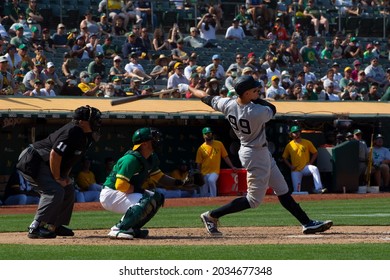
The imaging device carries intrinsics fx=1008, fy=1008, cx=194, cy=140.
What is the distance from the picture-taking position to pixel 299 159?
21078 mm

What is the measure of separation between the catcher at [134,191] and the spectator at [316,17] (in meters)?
18.7

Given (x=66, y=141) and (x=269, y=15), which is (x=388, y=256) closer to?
(x=66, y=141)

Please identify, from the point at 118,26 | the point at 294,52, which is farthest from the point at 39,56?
the point at 294,52

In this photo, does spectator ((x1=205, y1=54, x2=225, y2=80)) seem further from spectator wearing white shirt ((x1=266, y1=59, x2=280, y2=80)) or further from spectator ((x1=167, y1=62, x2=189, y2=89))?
spectator wearing white shirt ((x1=266, y1=59, x2=280, y2=80))

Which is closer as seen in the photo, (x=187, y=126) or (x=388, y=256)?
(x=388, y=256)

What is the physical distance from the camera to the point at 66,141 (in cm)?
1002

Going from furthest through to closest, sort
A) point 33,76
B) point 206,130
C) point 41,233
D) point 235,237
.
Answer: point 206,130, point 33,76, point 235,237, point 41,233

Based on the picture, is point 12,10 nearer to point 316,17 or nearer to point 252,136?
point 316,17

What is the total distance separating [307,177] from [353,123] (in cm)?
188

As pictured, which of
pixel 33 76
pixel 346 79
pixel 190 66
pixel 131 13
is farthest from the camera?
pixel 131 13

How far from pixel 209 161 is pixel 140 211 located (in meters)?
10.3

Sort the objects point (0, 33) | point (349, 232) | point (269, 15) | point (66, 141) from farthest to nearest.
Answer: point (269, 15) < point (0, 33) < point (349, 232) < point (66, 141)

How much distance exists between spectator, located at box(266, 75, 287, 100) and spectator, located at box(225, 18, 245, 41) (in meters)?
4.04
